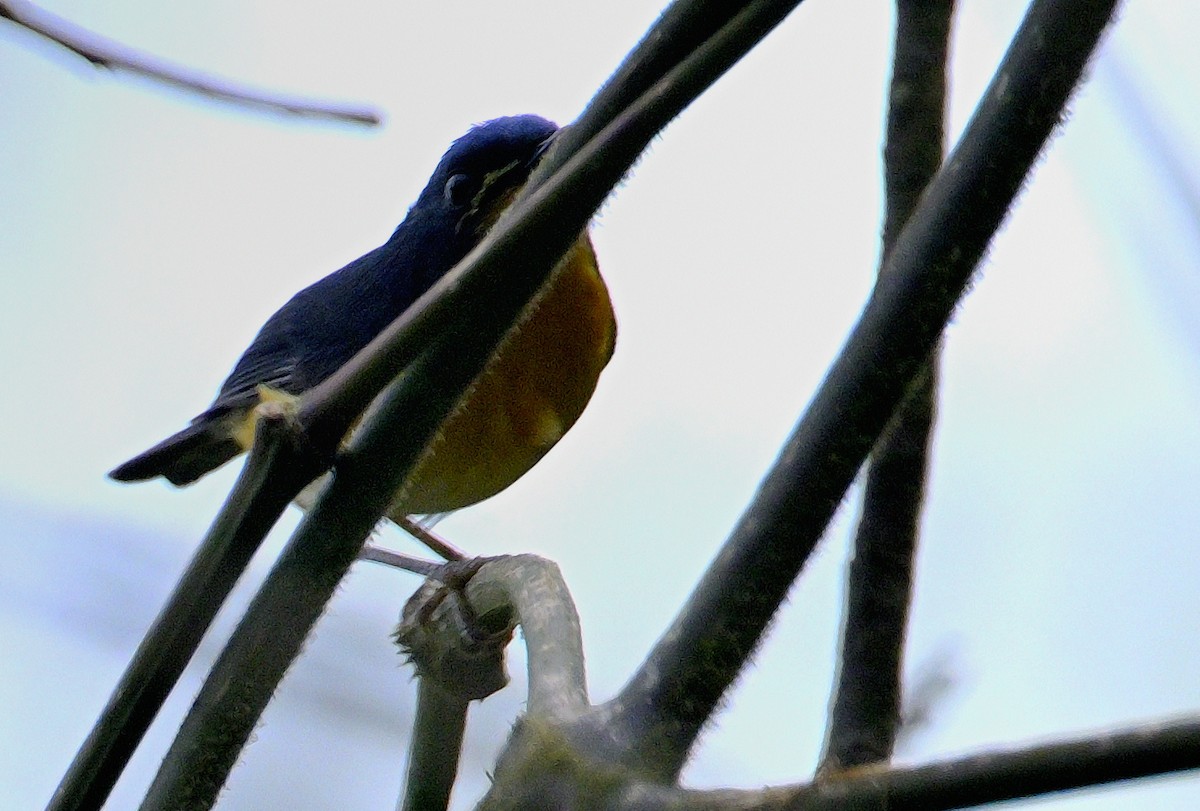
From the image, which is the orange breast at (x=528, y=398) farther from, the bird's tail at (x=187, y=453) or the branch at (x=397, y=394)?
the branch at (x=397, y=394)

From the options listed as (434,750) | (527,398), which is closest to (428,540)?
(527,398)

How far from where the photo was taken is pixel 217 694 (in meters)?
1.11

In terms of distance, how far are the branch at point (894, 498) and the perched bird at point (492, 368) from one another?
1.87 meters

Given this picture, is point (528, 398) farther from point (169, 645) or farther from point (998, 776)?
point (998, 776)

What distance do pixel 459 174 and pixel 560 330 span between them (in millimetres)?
605

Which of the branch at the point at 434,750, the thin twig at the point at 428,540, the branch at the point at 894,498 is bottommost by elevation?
the thin twig at the point at 428,540

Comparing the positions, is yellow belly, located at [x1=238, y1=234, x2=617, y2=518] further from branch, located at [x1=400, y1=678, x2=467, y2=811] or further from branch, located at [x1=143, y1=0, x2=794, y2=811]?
branch, located at [x1=143, y1=0, x2=794, y2=811]

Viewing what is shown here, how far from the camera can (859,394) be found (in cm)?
100

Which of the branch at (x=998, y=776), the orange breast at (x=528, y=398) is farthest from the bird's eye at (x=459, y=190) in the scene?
the branch at (x=998, y=776)

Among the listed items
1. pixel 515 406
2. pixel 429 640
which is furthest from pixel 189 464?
pixel 429 640

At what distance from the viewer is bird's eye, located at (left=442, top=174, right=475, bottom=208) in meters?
4.09

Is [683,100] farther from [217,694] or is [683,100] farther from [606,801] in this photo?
[217,694]

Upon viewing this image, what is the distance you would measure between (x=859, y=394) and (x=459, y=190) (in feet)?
10.6

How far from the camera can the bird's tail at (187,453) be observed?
4.17 meters
